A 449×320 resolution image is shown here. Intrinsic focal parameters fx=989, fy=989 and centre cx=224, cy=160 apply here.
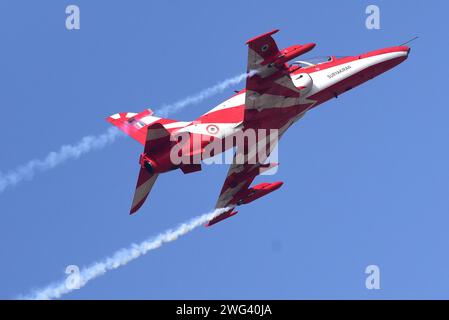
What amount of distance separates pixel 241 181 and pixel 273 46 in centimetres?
970

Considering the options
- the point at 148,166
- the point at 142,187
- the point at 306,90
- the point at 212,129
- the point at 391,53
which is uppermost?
the point at 391,53

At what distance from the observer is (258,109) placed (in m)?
46.9

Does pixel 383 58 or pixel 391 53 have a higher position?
pixel 391 53

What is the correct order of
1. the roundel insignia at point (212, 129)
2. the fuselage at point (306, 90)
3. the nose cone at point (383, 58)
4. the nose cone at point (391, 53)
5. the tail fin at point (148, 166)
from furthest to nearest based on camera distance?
the nose cone at point (391, 53), the nose cone at point (383, 58), the fuselage at point (306, 90), the roundel insignia at point (212, 129), the tail fin at point (148, 166)

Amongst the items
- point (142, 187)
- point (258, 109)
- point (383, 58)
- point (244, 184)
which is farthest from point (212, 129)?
point (383, 58)

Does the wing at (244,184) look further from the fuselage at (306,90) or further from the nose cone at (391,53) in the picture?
the nose cone at (391,53)

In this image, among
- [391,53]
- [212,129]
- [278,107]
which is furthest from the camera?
[391,53]

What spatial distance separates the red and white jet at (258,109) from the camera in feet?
147

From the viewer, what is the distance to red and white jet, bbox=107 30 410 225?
4484cm

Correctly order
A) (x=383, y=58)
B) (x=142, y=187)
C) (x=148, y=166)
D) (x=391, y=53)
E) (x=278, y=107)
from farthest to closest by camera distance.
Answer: (x=391, y=53)
(x=383, y=58)
(x=278, y=107)
(x=142, y=187)
(x=148, y=166)

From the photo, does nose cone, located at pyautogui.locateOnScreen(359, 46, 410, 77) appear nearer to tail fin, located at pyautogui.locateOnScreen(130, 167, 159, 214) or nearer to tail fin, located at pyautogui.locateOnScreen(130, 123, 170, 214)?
tail fin, located at pyautogui.locateOnScreen(130, 123, 170, 214)

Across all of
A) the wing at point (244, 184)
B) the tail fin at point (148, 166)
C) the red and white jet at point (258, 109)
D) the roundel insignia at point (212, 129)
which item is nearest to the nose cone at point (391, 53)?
the red and white jet at point (258, 109)

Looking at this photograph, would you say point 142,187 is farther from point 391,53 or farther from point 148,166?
point 391,53

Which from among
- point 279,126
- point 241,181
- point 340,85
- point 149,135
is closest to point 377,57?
point 340,85
